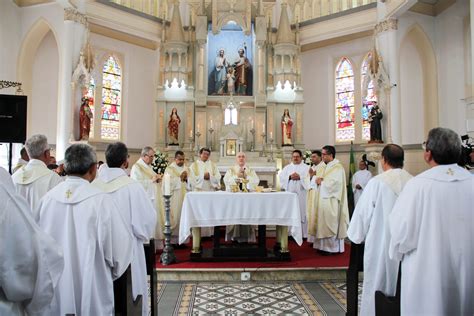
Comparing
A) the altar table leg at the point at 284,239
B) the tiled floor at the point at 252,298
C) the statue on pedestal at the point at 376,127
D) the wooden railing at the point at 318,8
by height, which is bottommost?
the tiled floor at the point at 252,298

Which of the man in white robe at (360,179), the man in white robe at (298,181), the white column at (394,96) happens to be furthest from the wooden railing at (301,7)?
the man in white robe at (298,181)

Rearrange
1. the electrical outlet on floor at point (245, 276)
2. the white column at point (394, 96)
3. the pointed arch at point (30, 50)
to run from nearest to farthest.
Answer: the electrical outlet on floor at point (245, 276), the pointed arch at point (30, 50), the white column at point (394, 96)

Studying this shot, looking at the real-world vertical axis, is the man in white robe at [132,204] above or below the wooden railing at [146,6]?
below

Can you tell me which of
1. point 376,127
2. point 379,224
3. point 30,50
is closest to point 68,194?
point 379,224

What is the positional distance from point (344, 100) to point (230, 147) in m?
5.37

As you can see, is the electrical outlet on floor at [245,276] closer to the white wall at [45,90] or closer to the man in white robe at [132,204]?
the man in white robe at [132,204]

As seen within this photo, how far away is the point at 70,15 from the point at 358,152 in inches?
411

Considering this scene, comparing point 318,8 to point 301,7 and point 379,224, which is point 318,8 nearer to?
point 301,7

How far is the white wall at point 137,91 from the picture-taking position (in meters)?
14.3

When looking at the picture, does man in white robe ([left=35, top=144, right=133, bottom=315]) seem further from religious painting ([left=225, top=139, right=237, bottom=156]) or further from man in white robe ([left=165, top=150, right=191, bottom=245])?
religious painting ([left=225, top=139, right=237, bottom=156])

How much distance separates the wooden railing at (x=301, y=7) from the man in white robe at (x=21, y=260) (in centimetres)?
1408

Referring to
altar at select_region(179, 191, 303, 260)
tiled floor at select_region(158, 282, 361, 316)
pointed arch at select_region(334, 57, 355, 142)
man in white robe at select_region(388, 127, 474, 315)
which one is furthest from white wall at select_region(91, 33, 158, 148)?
man in white robe at select_region(388, 127, 474, 315)

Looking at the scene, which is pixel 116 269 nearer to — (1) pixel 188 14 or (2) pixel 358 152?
(2) pixel 358 152

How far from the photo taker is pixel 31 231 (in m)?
Result: 1.48
